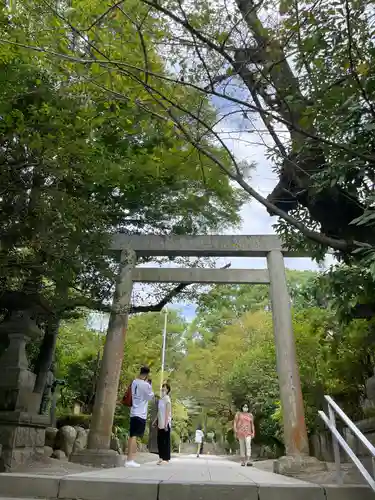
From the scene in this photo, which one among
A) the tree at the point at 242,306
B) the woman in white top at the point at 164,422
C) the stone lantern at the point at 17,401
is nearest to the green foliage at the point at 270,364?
the tree at the point at 242,306

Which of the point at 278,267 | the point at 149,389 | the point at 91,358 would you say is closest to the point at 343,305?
the point at 149,389

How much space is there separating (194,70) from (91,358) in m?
11.9

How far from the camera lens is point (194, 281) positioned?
919 cm

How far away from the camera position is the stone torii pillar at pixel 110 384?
7.04m

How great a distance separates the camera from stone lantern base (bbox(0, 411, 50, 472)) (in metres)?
5.07

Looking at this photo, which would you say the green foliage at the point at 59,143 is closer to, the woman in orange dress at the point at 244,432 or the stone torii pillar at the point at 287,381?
the stone torii pillar at the point at 287,381

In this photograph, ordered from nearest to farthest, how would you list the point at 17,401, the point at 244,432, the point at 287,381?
the point at 17,401
the point at 287,381
the point at 244,432

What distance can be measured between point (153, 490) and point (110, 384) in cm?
462

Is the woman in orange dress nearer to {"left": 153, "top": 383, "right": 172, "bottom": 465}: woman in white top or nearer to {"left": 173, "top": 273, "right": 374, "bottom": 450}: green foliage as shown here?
{"left": 173, "top": 273, "right": 374, "bottom": 450}: green foliage

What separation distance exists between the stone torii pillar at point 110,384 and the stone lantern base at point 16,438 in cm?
157

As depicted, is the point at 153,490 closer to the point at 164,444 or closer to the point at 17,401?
the point at 17,401

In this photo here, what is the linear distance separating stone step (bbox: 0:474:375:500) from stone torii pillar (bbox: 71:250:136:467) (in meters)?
3.31

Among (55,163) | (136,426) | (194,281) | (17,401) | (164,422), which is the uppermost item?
(194,281)

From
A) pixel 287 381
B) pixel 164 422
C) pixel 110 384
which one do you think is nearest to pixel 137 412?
pixel 164 422
